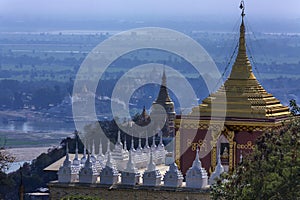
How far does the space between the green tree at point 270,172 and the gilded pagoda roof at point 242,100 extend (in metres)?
4.12

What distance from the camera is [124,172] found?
27188 mm


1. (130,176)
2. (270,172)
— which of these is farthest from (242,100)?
(270,172)

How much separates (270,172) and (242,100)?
249 inches

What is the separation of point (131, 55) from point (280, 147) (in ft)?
353

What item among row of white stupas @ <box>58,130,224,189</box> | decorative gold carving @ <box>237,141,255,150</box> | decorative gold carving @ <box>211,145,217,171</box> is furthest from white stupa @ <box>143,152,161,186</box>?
decorative gold carving @ <box>237,141,255,150</box>

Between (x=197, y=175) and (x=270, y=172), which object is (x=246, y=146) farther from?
(x=270, y=172)

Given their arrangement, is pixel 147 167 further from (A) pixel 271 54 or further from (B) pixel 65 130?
(A) pixel 271 54

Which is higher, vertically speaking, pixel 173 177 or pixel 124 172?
pixel 124 172

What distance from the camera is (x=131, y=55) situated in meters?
130

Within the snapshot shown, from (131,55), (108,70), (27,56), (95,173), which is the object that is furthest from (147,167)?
(27,56)

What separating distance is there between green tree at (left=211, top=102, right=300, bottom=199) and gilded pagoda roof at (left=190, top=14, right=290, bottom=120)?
4.12m

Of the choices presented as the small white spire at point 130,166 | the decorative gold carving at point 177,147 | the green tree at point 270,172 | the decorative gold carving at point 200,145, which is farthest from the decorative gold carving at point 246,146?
the green tree at point 270,172

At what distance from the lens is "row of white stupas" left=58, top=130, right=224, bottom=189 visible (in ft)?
86.8

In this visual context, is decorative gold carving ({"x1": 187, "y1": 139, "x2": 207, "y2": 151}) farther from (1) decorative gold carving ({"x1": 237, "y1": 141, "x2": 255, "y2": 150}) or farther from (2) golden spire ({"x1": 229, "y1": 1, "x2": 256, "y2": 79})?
(2) golden spire ({"x1": 229, "y1": 1, "x2": 256, "y2": 79})
